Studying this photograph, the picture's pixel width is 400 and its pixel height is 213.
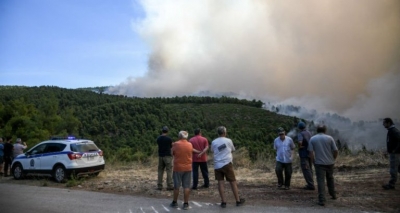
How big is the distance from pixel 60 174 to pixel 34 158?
1.80 metres

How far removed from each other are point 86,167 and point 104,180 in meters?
0.88

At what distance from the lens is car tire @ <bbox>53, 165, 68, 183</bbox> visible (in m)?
12.5

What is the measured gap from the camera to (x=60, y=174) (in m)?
12.6

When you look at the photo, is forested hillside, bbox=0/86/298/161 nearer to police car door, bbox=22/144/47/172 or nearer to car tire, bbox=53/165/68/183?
police car door, bbox=22/144/47/172

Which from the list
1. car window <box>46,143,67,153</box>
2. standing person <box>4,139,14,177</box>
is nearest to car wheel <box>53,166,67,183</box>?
car window <box>46,143,67,153</box>

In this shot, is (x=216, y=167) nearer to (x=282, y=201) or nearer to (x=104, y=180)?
(x=282, y=201)

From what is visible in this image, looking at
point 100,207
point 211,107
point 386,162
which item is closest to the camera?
point 100,207

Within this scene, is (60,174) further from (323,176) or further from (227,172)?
(323,176)

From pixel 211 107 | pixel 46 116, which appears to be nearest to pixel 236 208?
pixel 46 116

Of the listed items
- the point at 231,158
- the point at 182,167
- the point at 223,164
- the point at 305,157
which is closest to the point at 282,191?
the point at 305,157

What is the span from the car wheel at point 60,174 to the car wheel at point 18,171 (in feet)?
7.11

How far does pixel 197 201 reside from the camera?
28.1 ft

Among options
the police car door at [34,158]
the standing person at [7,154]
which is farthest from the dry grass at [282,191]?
the standing person at [7,154]

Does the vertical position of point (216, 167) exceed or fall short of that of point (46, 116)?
it falls short
